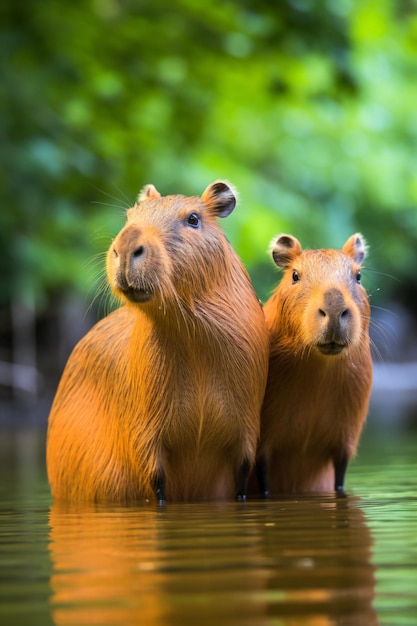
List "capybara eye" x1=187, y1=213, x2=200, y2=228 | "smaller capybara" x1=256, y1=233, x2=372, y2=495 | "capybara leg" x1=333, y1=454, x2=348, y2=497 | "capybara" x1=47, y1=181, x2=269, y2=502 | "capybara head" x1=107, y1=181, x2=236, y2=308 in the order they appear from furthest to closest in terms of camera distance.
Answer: "capybara leg" x1=333, y1=454, x2=348, y2=497
"smaller capybara" x1=256, y1=233, x2=372, y2=495
"capybara eye" x1=187, y1=213, x2=200, y2=228
"capybara" x1=47, y1=181, x2=269, y2=502
"capybara head" x1=107, y1=181, x2=236, y2=308

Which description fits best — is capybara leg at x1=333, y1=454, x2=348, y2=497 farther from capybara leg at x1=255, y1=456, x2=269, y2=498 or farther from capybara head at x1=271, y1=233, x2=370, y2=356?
capybara head at x1=271, y1=233, x2=370, y2=356

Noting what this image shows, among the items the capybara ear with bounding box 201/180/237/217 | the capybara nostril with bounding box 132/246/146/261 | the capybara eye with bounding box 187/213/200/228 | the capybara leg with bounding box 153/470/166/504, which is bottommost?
the capybara leg with bounding box 153/470/166/504

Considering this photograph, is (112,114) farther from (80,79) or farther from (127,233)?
(127,233)

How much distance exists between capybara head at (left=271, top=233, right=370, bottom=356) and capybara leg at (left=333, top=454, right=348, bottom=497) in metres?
0.58

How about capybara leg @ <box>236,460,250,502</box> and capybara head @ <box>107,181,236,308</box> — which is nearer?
capybara head @ <box>107,181,236,308</box>

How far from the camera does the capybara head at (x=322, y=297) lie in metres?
4.89

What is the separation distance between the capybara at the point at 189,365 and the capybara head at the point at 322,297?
16 cm

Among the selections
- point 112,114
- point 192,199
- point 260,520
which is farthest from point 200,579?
point 112,114

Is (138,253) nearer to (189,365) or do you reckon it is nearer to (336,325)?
(189,365)

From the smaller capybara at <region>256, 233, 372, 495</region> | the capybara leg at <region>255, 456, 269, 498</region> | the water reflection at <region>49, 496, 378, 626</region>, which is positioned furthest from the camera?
the capybara leg at <region>255, 456, 269, 498</region>

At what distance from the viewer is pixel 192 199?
201 inches

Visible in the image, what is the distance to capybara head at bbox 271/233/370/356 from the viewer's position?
4.89 meters

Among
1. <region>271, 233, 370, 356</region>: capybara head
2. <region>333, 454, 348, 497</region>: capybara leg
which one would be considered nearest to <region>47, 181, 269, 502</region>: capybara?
<region>271, 233, 370, 356</region>: capybara head

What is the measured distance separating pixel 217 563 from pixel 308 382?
218 centimetres
